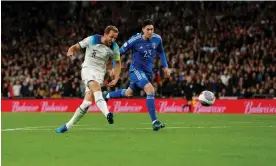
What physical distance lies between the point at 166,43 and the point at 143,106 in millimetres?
5120

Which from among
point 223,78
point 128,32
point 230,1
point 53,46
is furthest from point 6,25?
point 223,78

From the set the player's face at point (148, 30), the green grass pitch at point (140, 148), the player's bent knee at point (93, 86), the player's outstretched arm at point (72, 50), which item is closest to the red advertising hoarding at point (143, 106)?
the player's face at point (148, 30)

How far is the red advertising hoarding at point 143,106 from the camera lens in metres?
25.0

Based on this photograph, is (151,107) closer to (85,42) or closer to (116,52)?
(116,52)

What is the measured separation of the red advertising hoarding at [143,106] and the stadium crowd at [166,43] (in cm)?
72

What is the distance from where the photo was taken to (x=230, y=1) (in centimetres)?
3244

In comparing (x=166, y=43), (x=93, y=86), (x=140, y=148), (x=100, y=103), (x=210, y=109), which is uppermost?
(x=166, y=43)

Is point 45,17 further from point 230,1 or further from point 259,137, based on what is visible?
point 259,137

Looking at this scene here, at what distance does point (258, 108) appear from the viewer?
24.9 meters

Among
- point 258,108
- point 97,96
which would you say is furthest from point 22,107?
point 97,96

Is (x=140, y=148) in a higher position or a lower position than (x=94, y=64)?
lower

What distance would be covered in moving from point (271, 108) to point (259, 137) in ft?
43.6

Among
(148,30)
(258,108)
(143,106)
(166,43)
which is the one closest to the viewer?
(148,30)

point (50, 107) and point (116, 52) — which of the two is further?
point (50, 107)
